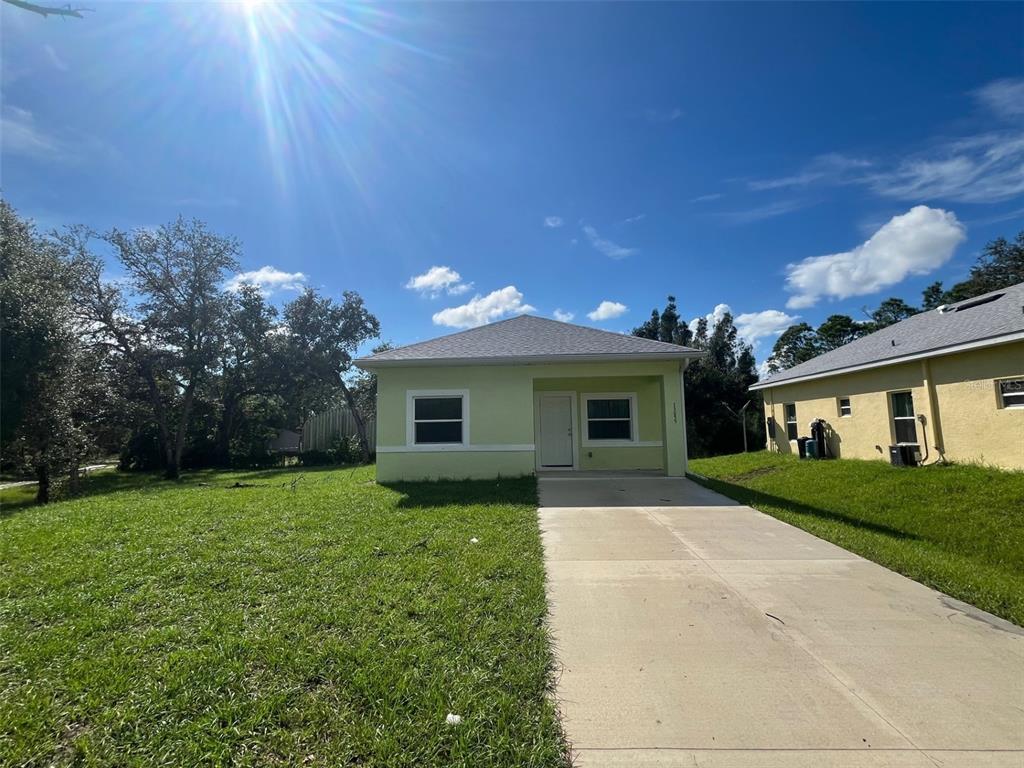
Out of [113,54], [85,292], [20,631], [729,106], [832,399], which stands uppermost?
[729,106]

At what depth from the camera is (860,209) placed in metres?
13.4

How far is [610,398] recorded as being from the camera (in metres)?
12.7

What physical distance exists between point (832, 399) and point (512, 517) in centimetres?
1393

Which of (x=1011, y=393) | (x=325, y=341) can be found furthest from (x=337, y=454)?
(x=1011, y=393)

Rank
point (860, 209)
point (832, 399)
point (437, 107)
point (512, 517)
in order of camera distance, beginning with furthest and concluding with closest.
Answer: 1. point (832, 399)
2. point (860, 209)
3. point (437, 107)
4. point (512, 517)

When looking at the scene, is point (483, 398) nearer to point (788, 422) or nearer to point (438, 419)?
point (438, 419)

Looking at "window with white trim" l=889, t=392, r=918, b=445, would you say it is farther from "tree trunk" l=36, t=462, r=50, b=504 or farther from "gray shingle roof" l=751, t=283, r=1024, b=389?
"tree trunk" l=36, t=462, r=50, b=504

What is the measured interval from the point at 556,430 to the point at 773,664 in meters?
9.78

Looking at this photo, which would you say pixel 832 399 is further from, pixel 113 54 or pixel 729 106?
pixel 113 54

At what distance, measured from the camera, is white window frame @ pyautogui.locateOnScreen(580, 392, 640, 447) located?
12.4 metres

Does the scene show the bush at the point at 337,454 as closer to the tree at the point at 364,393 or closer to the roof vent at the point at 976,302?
the tree at the point at 364,393

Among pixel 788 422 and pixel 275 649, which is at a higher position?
pixel 788 422

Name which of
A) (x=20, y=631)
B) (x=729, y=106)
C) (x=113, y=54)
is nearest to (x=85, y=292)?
(x=113, y=54)

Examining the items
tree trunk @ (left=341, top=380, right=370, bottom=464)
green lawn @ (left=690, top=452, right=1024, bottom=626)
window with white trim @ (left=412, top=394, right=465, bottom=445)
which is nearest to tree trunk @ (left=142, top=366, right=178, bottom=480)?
tree trunk @ (left=341, top=380, right=370, bottom=464)
